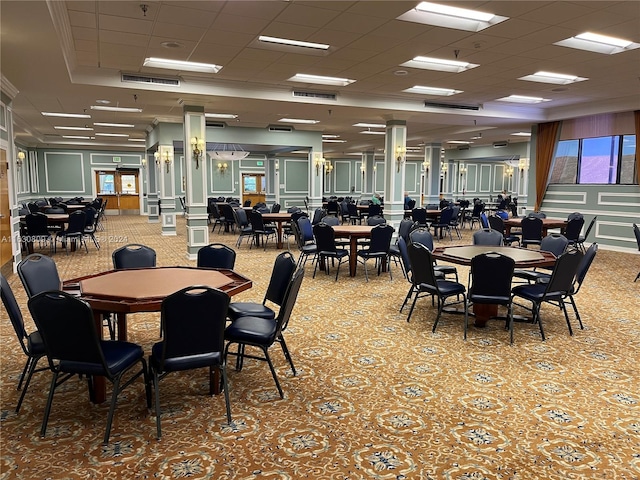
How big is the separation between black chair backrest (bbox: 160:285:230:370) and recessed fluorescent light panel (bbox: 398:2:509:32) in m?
3.72

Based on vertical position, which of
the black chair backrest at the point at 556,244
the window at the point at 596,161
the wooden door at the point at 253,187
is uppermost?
the window at the point at 596,161

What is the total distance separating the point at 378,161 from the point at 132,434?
2505cm

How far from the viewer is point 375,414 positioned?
306 centimetres

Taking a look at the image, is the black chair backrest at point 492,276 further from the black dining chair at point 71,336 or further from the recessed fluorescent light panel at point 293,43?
the recessed fluorescent light panel at point 293,43

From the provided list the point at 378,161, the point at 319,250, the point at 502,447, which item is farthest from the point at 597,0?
the point at 378,161

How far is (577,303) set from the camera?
5.92 m

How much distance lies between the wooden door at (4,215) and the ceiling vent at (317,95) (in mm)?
4958

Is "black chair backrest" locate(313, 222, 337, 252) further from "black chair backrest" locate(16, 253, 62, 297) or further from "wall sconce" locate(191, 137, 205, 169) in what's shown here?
"black chair backrest" locate(16, 253, 62, 297)

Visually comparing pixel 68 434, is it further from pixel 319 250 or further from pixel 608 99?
pixel 608 99

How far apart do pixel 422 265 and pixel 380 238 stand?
2368 mm

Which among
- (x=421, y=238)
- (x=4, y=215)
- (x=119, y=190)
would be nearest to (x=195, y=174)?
(x=4, y=215)

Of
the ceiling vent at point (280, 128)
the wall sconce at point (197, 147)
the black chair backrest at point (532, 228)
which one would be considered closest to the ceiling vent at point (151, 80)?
the wall sconce at point (197, 147)

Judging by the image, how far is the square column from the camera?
884 centimetres

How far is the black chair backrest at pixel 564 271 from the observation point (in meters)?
4.37
